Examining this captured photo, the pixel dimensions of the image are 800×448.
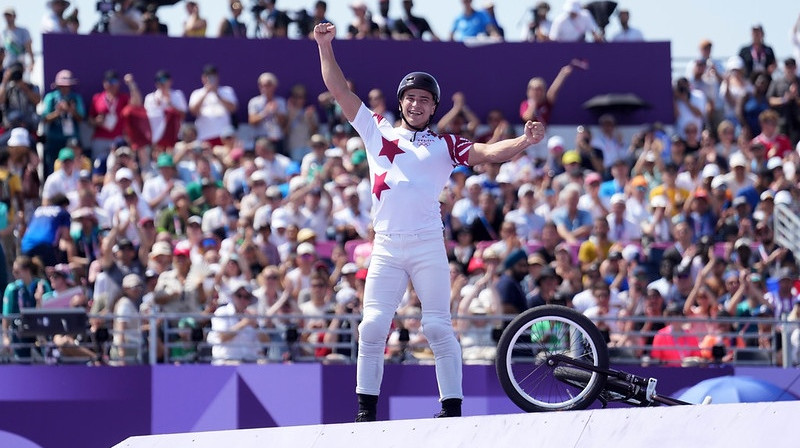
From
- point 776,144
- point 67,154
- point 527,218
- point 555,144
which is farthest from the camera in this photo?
point 776,144

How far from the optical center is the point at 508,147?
32.6ft

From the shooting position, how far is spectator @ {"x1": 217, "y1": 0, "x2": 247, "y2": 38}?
22.7 metres

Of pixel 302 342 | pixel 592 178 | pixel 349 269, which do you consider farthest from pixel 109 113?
pixel 302 342

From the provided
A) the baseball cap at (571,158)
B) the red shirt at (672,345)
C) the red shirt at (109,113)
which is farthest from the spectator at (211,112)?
the red shirt at (672,345)

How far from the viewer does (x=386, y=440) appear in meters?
9.11

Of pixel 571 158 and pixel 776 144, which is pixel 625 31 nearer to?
pixel 776 144

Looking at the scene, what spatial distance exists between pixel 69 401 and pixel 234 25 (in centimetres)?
881

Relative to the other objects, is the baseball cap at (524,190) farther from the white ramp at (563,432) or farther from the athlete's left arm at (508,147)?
the white ramp at (563,432)

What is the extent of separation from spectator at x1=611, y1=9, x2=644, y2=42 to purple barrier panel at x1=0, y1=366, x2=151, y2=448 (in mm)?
10776

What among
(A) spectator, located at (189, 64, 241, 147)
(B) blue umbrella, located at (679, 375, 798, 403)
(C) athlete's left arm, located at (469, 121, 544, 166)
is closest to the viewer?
(C) athlete's left arm, located at (469, 121, 544, 166)

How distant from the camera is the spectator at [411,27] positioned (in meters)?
23.3

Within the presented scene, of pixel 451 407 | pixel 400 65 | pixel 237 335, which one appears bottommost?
pixel 451 407

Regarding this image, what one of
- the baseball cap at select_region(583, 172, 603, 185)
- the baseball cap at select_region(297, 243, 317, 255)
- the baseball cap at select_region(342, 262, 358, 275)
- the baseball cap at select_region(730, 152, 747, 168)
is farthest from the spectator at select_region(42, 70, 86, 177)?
the baseball cap at select_region(730, 152, 747, 168)

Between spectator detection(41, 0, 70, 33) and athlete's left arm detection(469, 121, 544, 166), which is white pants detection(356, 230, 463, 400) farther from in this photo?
spectator detection(41, 0, 70, 33)
